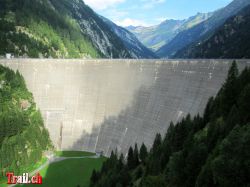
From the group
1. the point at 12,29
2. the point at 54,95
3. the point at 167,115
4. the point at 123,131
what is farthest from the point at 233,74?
the point at 12,29

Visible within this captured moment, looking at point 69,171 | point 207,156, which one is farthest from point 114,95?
point 207,156

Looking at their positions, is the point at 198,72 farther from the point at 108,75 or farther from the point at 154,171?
the point at 154,171

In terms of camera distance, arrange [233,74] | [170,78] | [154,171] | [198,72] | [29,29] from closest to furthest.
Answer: [154,171] → [233,74] → [198,72] → [170,78] → [29,29]

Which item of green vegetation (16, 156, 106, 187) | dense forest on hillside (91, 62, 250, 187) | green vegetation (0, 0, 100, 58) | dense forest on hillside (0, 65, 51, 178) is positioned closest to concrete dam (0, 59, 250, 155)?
dense forest on hillside (0, 65, 51, 178)

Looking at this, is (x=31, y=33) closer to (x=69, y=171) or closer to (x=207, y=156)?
(x=69, y=171)

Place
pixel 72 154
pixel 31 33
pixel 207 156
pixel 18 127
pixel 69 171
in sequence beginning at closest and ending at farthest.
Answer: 1. pixel 207 156
2. pixel 69 171
3. pixel 18 127
4. pixel 72 154
5. pixel 31 33

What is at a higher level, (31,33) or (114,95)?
(31,33)

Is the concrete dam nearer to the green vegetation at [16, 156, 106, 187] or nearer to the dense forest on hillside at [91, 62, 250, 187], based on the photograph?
the green vegetation at [16, 156, 106, 187]
